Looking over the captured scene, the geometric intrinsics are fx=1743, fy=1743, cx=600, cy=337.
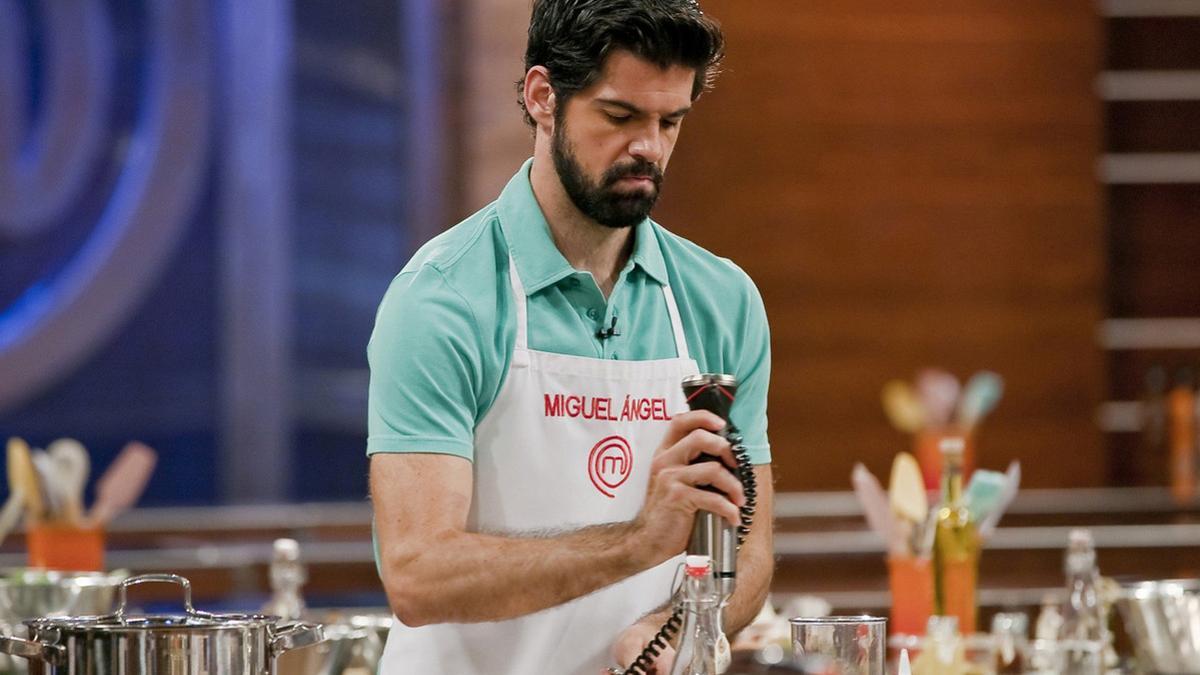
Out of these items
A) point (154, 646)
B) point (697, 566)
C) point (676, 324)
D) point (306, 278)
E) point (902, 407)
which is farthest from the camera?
point (306, 278)

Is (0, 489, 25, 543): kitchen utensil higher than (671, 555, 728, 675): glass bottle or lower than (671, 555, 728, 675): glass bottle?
higher

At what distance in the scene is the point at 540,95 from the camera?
1.72 meters

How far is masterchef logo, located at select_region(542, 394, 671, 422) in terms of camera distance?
1715 millimetres

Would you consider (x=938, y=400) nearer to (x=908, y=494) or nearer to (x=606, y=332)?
(x=908, y=494)

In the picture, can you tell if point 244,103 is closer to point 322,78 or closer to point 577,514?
point 322,78

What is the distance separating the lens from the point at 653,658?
1.55m

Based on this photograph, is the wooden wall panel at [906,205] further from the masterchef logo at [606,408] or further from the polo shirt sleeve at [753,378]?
the masterchef logo at [606,408]

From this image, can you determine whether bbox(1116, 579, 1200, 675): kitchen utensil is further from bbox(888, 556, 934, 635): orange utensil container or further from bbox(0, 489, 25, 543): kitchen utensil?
bbox(0, 489, 25, 543): kitchen utensil

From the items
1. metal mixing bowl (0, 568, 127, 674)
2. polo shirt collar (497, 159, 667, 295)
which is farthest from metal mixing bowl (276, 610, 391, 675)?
polo shirt collar (497, 159, 667, 295)

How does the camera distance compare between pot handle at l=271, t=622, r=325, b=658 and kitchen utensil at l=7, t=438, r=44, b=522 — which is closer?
pot handle at l=271, t=622, r=325, b=658

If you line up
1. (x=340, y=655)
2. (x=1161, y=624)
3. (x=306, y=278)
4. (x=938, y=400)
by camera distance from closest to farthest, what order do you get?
(x=340, y=655) < (x=1161, y=624) < (x=938, y=400) < (x=306, y=278)

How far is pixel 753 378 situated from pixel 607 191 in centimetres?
32

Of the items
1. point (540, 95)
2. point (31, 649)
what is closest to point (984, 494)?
point (540, 95)

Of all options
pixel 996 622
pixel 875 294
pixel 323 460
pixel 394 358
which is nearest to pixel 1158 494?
pixel 875 294
